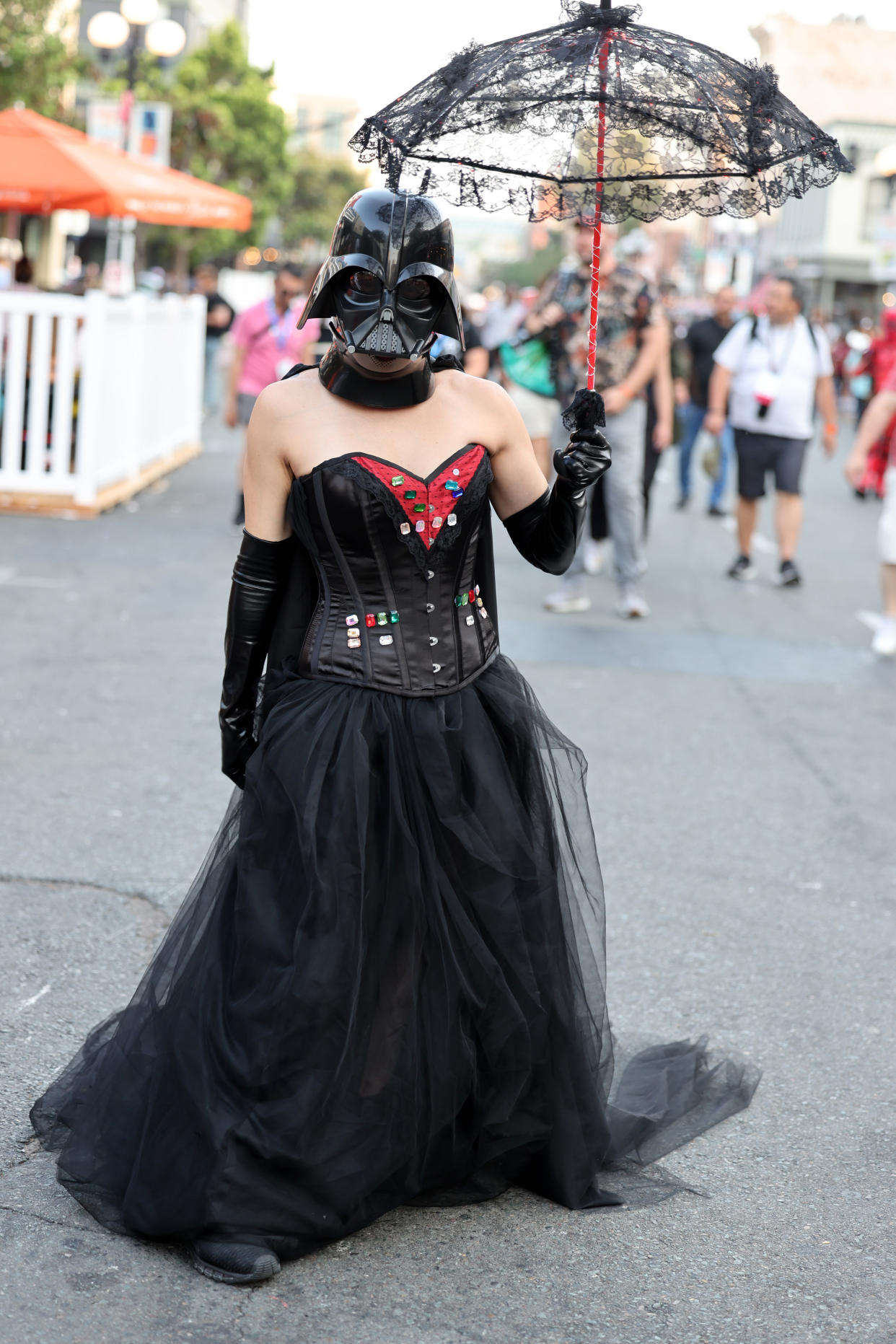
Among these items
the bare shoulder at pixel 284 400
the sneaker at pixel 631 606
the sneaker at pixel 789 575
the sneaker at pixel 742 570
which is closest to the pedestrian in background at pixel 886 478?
the sneaker at pixel 631 606

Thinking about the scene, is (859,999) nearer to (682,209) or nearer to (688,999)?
(688,999)

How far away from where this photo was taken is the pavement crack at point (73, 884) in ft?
16.0

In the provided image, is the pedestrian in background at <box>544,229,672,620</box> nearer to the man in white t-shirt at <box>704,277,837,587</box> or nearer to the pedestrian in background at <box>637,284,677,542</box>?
the pedestrian in background at <box>637,284,677,542</box>

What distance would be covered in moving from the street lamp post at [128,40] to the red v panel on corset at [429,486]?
50.2 ft

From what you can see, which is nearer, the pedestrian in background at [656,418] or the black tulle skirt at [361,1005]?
the black tulle skirt at [361,1005]

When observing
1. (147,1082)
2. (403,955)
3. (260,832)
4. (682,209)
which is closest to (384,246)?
(682,209)

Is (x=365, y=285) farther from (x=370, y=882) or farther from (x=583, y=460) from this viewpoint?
(x=370, y=882)

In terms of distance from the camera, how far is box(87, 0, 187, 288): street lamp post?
18094mm

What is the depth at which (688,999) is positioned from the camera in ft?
14.5

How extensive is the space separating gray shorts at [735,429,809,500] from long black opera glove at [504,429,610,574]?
309 inches

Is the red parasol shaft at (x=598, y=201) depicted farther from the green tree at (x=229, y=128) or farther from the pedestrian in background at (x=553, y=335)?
the green tree at (x=229, y=128)

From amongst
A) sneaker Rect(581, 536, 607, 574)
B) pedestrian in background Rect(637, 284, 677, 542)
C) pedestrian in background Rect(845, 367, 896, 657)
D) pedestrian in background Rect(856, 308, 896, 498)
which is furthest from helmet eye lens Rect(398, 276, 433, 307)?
sneaker Rect(581, 536, 607, 574)

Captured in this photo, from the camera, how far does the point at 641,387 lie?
950 cm

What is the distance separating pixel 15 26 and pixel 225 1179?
26.7 meters
